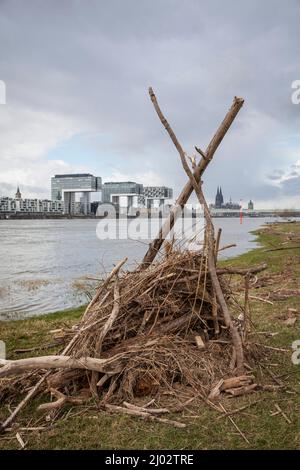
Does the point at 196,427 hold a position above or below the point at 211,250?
below

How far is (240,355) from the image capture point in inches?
225

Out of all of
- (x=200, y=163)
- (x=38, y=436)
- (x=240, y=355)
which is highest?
(x=200, y=163)

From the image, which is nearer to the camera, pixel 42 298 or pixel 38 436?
pixel 38 436

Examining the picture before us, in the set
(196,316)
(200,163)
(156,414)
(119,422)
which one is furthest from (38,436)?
(200,163)

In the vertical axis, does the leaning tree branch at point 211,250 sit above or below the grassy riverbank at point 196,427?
above

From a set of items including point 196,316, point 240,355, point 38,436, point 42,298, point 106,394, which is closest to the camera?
point 38,436

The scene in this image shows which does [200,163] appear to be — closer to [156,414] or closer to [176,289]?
[176,289]

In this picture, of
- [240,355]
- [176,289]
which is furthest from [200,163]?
[240,355]

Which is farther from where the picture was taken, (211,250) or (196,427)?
(211,250)

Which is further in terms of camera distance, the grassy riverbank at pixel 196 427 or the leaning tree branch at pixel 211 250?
the leaning tree branch at pixel 211 250

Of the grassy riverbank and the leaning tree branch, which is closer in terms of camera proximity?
the grassy riverbank

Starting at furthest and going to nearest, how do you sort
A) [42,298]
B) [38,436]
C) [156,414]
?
[42,298] < [156,414] < [38,436]

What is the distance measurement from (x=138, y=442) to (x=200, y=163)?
383cm
